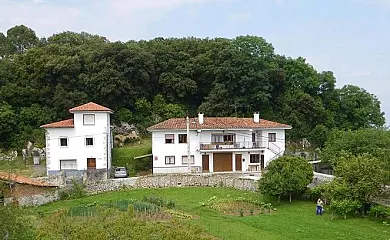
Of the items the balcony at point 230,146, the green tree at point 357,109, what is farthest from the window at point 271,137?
the green tree at point 357,109

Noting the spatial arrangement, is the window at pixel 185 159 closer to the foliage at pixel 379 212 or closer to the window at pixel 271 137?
the window at pixel 271 137

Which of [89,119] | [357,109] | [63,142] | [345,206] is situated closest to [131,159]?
[89,119]

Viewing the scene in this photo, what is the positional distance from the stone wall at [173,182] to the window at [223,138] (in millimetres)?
6134

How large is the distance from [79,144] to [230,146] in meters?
12.3

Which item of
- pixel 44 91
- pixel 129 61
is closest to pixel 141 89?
pixel 129 61

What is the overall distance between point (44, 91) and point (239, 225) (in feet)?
108

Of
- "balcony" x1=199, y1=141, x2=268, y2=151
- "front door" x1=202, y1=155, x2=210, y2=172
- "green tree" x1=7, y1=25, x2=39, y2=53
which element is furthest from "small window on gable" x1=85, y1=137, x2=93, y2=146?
"green tree" x1=7, y1=25, x2=39, y2=53

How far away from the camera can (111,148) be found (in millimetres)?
44875

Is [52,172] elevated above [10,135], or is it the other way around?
[10,135]

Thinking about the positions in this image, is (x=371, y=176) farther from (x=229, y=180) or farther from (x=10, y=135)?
(x=10, y=135)

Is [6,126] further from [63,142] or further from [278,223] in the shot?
[278,223]

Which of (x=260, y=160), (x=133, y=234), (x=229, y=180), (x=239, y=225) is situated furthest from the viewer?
(x=260, y=160)

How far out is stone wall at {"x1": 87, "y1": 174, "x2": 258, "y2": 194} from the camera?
118 feet

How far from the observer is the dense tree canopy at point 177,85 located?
5094 cm
